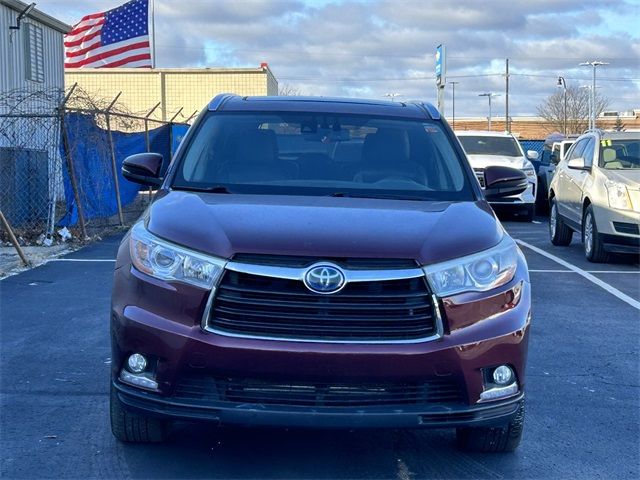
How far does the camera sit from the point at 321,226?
3.91 metres

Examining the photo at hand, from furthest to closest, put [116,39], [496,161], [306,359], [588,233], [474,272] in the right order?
[116,39] → [496,161] → [588,233] → [474,272] → [306,359]

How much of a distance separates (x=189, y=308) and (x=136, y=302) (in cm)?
29

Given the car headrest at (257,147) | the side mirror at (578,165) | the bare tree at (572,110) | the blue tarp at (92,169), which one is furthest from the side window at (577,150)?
the bare tree at (572,110)

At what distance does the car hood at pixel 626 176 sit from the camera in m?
10.9

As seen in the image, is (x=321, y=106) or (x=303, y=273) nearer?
(x=303, y=273)

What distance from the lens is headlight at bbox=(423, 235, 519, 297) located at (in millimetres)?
3727

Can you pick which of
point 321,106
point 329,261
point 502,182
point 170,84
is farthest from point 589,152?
point 170,84

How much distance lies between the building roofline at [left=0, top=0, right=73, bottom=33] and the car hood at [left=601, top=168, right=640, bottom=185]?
41.1ft

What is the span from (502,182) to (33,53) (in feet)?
53.0

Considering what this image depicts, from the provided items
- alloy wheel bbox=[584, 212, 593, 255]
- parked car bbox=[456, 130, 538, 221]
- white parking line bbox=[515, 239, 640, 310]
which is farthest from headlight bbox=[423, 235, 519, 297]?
parked car bbox=[456, 130, 538, 221]

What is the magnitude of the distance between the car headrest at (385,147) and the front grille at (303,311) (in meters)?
1.63

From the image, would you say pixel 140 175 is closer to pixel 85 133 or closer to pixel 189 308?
pixel 189 308

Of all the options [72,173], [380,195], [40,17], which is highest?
[40,17]

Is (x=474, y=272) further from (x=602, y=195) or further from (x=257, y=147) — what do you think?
(x=602, y=195)
